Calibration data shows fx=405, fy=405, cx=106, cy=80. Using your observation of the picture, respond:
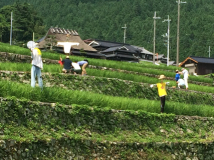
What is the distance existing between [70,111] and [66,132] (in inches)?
25.5

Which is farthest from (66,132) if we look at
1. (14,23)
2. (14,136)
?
(14,23)

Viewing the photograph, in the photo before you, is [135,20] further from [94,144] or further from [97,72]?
[94,144]

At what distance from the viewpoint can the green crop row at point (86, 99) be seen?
9555 millimetres

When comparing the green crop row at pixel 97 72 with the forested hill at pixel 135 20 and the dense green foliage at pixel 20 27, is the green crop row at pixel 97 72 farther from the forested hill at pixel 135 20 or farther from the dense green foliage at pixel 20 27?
the forested hill at pixel 135 20

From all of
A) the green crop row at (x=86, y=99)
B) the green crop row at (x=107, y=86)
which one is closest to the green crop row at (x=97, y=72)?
the green crop row at (x=107, y=86)

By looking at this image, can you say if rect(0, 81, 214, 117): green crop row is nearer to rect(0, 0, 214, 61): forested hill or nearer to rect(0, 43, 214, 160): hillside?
rect(0, 43, 214, 160): hillside

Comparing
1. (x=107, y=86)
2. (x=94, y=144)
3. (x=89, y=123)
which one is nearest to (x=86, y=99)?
(x=89, y=123)

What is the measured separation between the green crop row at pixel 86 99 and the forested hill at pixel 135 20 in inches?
2323

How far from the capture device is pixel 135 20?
9588 centimetres

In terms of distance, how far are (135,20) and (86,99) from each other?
8635 cm

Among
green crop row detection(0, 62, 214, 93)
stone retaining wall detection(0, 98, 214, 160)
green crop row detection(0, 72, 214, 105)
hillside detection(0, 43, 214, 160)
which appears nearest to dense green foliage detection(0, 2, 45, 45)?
green crop row detection(0, 62, 214, 93)

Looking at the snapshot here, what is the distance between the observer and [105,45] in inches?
2147

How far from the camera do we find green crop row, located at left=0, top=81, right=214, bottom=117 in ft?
31.3

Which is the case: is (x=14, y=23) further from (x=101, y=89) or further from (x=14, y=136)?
(x=14, y=136)
